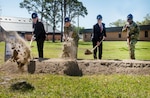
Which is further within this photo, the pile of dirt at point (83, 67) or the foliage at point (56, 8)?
the foliage at point (56, 8)

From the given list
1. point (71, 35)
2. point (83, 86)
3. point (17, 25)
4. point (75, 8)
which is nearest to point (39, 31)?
point (71, 35)

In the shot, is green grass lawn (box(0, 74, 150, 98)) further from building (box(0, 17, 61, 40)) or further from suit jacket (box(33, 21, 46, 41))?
building (box(0, 17, 61, 40))

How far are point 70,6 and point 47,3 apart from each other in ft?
13.9

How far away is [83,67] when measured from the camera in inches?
342

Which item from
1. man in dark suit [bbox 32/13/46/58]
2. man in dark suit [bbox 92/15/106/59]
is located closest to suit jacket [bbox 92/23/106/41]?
man in dark suit [bbox 92/15/106/59]

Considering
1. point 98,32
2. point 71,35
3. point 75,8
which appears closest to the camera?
point 71,35

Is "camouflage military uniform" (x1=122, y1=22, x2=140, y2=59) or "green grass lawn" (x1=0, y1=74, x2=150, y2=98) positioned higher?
"camouflage military uniform" (x1=122, y1=22, x2=140, y2=59)

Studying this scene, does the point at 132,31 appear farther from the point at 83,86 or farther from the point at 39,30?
the point at 83,86

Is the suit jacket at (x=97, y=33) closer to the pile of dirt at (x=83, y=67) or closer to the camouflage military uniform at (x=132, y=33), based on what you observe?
the camouflage military uniform at (x=132, y=33)

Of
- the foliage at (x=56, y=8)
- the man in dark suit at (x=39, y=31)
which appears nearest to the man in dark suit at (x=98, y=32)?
the man in dark suit at (x=39, y=31)

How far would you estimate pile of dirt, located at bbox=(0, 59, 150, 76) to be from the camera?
8.48 m

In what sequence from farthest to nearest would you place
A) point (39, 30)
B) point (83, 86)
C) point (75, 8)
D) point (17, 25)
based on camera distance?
1. point (17, 25)
2. point (75, 8)
3. point (39, 30)
4. point (83, 86)

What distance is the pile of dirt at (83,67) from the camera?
848 centimetres

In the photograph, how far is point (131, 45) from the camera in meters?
10.8
